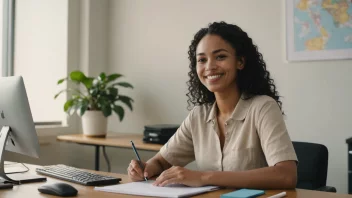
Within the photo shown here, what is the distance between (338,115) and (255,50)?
3.90 feet

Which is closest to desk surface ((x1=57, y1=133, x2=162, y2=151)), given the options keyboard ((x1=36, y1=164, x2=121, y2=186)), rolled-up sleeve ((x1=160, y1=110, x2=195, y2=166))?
rolled-up sleeve ((x1=160, y1=110, x2=195, y2=166))

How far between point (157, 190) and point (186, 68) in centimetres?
215

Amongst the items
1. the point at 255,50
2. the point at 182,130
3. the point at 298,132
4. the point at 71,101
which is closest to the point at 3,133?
the point at 182,130

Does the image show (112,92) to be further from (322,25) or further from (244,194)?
(244,194)

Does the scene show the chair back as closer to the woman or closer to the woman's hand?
the woman

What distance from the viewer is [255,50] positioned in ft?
6.21

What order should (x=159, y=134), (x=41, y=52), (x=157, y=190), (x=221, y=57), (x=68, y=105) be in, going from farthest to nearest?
(x=41, y=52), (x=68, y=105), (x=159, y=134), (x=221, y=57), (x=157, y=190)

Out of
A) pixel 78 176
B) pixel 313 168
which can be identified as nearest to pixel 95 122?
pixel 78 176

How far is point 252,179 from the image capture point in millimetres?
1448

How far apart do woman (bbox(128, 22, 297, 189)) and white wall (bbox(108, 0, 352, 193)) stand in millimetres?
1076

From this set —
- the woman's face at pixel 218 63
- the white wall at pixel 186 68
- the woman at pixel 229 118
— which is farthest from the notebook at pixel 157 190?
the white wall at pixel 186 68

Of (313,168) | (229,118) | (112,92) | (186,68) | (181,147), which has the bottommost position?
(313,168)

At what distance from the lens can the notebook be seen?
4.38ft

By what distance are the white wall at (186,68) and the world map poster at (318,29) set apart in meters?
0.06
